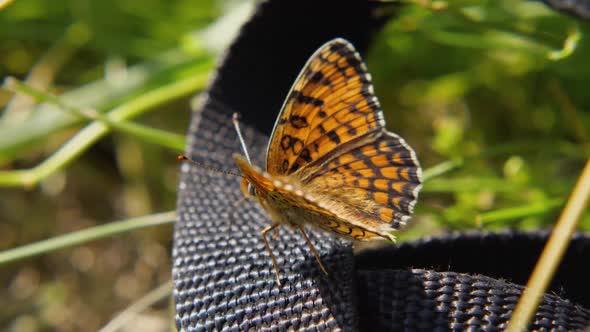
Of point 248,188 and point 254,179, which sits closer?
point 254,179

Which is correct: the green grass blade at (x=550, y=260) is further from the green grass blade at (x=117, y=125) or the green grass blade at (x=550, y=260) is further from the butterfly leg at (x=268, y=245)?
the green grass blade at (x=117, y=125)

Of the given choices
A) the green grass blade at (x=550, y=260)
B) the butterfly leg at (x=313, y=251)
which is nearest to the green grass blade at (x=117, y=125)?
the butterfly leg at (x=313, y=251)

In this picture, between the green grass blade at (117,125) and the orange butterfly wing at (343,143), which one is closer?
the orange butterfly wing at (343,143)

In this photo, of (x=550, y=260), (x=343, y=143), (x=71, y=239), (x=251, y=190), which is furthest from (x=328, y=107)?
(x=71, y=239)

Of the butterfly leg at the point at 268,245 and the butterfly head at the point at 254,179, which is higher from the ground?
the butterfly head at the point at 254,179

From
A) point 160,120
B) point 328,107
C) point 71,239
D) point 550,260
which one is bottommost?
point 550,260

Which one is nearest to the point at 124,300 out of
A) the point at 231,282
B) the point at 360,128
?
the point at 231,282

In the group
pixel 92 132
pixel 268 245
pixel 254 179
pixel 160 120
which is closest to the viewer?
pixel 254 179

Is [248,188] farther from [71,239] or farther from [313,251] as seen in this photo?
[71,239]

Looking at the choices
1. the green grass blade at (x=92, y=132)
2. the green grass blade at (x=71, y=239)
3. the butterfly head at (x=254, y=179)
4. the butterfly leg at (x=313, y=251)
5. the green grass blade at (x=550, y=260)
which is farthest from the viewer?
the green grass blade at (x=92, y=132)
